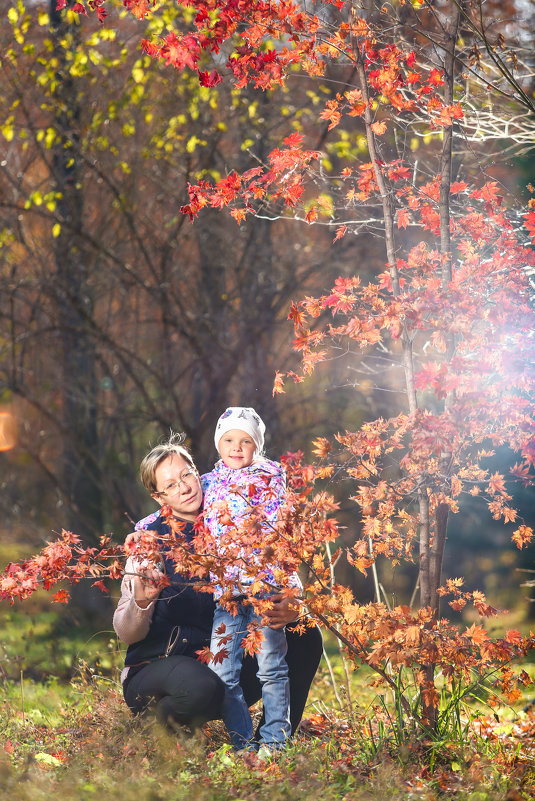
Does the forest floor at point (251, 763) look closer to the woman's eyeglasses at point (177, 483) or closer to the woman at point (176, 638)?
the woman at point (176, 638)

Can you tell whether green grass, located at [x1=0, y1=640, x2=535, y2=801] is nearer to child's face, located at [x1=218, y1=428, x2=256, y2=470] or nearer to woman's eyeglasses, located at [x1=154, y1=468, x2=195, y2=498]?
woman's eyeglasses, located at [x1=154, y1=468, x2=195, y2=498]

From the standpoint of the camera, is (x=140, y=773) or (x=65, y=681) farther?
(x=65, y=681)

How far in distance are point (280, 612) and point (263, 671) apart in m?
0.29

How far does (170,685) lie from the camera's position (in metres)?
3.75

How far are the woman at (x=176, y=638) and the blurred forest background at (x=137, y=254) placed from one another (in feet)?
9.89

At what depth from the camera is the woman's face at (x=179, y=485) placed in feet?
12.8

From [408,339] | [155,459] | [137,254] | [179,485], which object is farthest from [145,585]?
[137,254]

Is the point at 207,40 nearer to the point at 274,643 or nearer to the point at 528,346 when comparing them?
the point at 528,346

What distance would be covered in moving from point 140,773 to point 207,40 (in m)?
3.09

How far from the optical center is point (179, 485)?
3.89m

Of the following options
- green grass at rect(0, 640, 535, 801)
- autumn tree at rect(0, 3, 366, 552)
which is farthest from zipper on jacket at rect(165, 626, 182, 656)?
autumn tree at rect(0, 3, 366, 552)

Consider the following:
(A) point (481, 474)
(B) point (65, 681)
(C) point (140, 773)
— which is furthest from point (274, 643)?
(B) point (65, 681)

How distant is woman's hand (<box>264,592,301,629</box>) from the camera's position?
11.6ft

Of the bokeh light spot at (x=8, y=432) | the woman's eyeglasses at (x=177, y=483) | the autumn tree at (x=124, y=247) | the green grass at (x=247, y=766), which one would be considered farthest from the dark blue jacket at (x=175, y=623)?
the bokeh light spot at (x=8, y=432)
